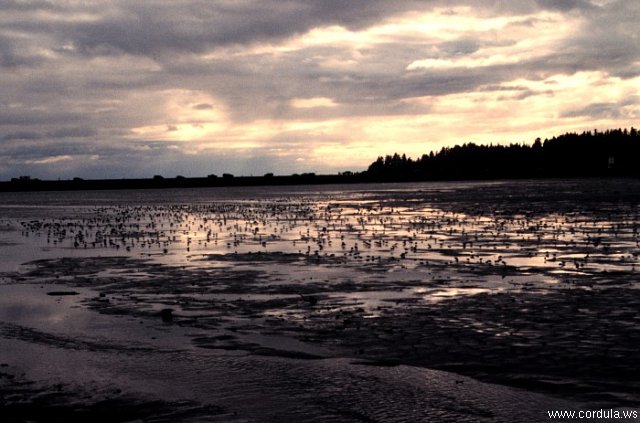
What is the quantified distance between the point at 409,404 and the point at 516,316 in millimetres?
6425

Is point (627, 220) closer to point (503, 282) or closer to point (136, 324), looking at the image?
point (503, 282)

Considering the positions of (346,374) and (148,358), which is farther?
(148,358)

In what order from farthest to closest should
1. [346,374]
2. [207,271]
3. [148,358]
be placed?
[207,271] → [148,358] → [346,374]

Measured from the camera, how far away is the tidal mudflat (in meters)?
10.7

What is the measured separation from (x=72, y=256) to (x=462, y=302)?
70.6 feet

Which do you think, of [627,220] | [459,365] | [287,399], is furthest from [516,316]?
[627,220]

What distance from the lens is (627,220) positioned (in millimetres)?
42781

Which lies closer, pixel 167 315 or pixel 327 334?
pixel 327 334

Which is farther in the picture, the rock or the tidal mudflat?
the rock

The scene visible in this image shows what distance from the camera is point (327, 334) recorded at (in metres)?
14.9

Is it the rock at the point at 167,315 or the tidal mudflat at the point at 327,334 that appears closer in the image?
the tidal mudflat at the point at 327,334

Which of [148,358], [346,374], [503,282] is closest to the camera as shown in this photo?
[346,374]

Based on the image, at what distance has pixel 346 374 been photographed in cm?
1205

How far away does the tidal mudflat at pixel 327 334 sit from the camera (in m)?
10.7
